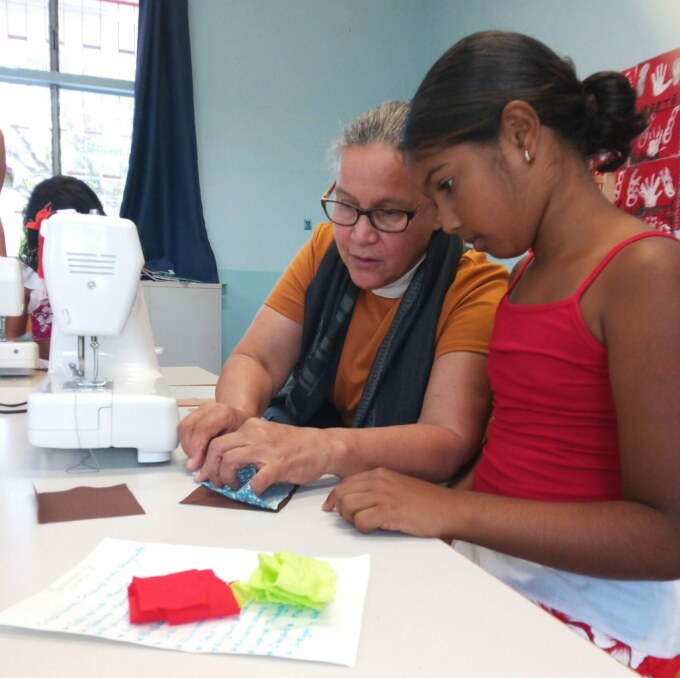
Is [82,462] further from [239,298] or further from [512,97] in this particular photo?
[239,298]

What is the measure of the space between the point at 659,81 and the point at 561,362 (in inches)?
77.0

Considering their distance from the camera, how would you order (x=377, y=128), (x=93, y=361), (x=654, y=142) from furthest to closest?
(x=654, y=142) → (x=377, y=128) → (x=93, y=361)

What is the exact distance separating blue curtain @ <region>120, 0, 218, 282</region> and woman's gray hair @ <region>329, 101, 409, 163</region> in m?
2.77

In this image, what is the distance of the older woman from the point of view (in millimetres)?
881

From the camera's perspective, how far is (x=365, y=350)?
1.28m

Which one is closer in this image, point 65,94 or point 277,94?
point 65,94

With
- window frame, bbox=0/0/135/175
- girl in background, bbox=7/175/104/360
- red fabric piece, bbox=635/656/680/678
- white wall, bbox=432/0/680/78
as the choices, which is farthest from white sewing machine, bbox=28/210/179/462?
window frame, bbox=0/0/135/175

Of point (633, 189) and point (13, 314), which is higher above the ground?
point (633, 189)

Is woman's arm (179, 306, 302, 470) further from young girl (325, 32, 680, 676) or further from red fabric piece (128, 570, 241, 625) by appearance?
red fabric piece (128, 570, 241, 625)

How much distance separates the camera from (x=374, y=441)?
902mm

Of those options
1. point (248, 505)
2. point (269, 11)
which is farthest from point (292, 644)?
point (269, 11)

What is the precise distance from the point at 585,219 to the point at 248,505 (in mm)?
572

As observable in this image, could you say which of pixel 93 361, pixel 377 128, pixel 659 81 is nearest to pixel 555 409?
pixel 377 128

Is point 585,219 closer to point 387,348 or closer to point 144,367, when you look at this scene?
point 387,348
